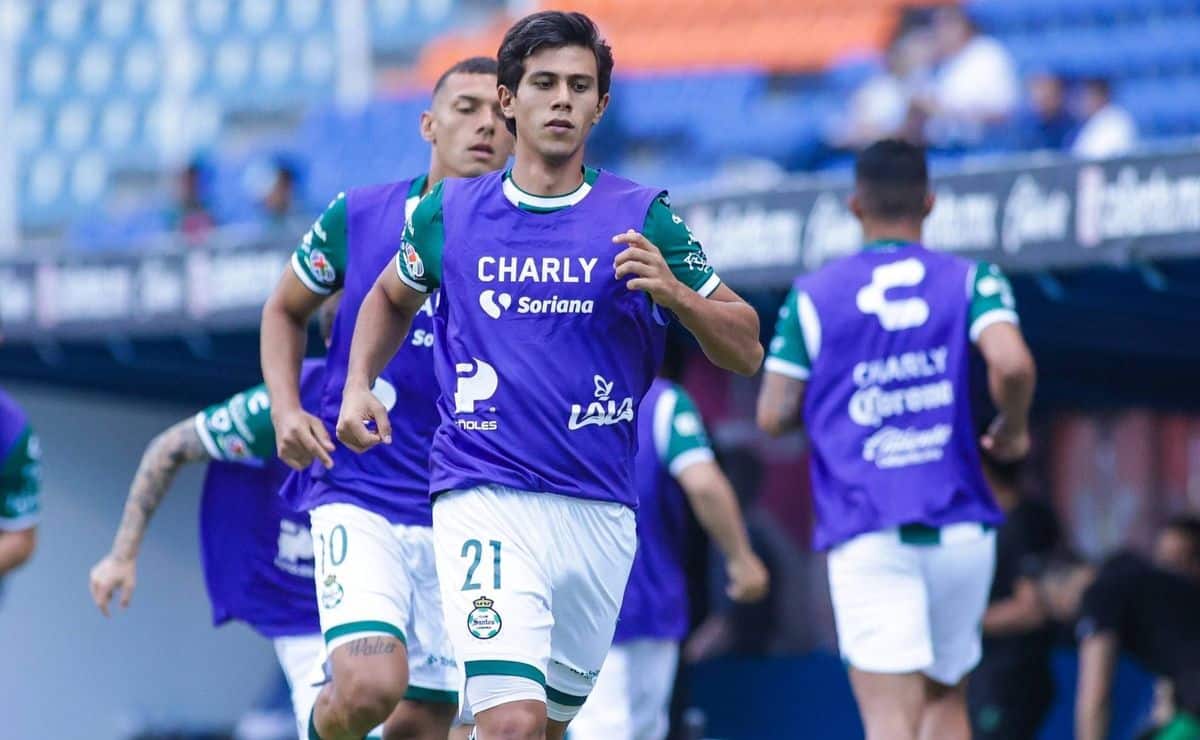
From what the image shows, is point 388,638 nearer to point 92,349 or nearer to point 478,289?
point 478,289

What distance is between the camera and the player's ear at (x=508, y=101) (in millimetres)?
4988

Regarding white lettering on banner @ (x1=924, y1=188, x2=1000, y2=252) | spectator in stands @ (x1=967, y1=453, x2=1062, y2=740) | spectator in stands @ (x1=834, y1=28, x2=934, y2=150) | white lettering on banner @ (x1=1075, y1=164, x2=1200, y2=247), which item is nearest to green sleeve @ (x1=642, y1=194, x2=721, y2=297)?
white lettering on banner @ (x1=1075, y1=164, x2=1200, y2=247)

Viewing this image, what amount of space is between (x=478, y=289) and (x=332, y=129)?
12817 millimetres

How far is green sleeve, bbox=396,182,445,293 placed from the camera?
505cm

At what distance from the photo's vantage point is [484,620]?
483cm

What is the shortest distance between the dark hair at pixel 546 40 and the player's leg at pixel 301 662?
7.04 feet

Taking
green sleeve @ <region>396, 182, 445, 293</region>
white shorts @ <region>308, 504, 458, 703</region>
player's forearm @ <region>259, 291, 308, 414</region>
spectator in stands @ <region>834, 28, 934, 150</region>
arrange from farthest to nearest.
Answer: spectator in stands @ <region>834, 28, 934, 150</region>, player's forearm @ <region>259, 291, 308, 414</region>, white shorts @ <region>308, 504, 458, 703</region>, green sleeve @ <region>396, 182, 445, 293</region>

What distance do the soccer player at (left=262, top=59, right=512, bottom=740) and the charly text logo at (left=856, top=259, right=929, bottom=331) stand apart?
1.34 metres

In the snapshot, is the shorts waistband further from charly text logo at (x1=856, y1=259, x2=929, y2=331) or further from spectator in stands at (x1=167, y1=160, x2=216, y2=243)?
spectator in stands at (x1=167, y1=160, x2=216, y2=243)

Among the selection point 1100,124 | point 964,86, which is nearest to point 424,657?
point 1100,124

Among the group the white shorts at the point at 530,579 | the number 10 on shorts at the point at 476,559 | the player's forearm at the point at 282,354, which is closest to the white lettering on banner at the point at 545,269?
the white shorts at the point at 530,579

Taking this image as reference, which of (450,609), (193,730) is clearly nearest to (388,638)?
(450,609)

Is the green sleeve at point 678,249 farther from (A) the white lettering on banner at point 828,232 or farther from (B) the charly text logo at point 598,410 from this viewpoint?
(A) the white lettering on banner at point 828,232

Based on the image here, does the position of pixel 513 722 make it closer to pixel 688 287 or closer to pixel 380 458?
pixel 688 287
